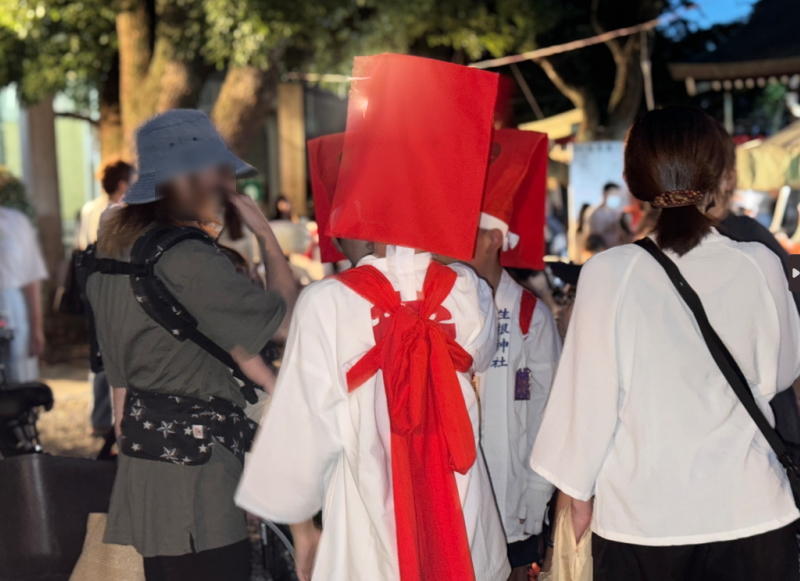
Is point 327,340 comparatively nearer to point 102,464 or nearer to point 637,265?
point 637,265

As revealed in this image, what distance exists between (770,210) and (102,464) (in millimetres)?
13746

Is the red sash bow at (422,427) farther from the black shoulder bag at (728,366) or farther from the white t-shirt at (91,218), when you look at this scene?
the white t-shirt at (91,218)

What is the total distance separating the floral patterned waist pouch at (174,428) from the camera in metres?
2.39

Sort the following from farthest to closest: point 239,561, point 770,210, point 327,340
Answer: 1. point 770,210
2. point 239,561
3. point 327,340

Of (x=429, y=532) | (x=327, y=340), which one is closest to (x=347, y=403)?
(x=327, y=340)

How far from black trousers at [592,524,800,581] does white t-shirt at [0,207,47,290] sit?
15.4 feet

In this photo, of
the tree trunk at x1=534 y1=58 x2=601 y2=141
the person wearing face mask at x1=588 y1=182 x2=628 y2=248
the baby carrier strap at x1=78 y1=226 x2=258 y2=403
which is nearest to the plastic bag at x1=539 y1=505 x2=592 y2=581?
the baby carrier strap at x1=78 y1=226 x2=258 y2=403

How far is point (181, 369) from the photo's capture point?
240cm

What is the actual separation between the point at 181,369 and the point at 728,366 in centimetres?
143

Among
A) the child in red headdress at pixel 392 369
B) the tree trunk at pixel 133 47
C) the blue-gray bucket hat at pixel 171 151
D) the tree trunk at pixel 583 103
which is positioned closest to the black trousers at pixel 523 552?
the child in red headdress at pixel 392 369

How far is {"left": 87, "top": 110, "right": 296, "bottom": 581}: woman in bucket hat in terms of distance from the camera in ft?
7.73

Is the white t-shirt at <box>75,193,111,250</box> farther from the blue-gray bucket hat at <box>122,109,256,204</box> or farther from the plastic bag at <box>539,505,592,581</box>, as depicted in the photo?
the plastic bag at <box>539,505,592,581</box>

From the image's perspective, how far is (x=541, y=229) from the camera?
3.31 metres

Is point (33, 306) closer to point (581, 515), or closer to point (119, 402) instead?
point (119, 402)
